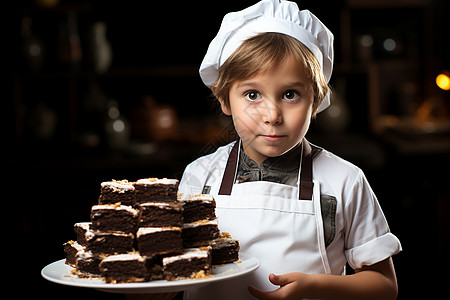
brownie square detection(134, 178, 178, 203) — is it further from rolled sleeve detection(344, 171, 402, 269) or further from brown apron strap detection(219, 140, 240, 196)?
rolled sleeve detection(344, 171, 402, 269)

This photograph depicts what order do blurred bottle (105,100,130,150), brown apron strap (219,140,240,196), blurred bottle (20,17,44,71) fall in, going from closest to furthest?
brown apron strap (219,140,240,196) < blurred bottle (105,100,130,150) < blurred bottle (20,17,44,71)

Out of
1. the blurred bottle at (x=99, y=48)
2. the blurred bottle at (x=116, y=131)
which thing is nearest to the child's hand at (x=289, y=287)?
the blurred bottle at (x=116, y=131)

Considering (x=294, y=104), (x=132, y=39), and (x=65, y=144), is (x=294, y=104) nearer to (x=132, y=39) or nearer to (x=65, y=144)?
(x=65, y=144)

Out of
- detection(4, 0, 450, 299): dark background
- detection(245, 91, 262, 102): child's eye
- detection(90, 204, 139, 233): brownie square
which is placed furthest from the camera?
detection(4, 0, 450, 299): dark background

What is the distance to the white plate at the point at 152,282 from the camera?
3.55ft

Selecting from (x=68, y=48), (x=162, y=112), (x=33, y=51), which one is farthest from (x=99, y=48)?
(x=162, y=112)

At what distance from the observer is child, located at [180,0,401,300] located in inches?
49.6

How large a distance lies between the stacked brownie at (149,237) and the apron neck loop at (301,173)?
153 mm

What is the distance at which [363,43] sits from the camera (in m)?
4.44

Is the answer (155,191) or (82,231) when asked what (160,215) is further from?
(82,231)

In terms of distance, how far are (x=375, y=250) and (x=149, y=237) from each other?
0.52 meters

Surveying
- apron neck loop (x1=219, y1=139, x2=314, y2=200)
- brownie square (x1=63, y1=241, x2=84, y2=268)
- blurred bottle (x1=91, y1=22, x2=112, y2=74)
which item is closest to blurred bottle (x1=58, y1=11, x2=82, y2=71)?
blurred bottle (x1=91, y1=22, x2=112, y2=74)

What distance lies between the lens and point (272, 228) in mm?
1324

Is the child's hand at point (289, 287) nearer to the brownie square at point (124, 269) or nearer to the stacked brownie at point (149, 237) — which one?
the stacked brownie at point (149, 237)
